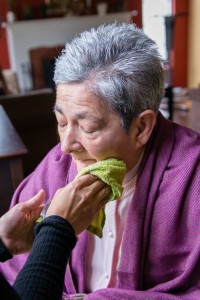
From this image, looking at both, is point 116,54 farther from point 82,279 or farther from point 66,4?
point 66,4

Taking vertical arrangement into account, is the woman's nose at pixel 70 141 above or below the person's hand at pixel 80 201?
above

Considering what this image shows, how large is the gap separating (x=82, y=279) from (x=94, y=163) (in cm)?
37

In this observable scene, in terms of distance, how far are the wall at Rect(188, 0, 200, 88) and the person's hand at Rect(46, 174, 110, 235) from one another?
4.56 meters

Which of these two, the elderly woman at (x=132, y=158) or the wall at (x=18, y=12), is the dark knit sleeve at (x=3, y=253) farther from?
the wall at (x=18, y=12)

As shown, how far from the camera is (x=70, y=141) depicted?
93cm

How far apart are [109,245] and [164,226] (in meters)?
0.19

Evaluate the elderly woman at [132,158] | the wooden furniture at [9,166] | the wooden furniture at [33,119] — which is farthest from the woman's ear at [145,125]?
the wooden furniture at [33,119]

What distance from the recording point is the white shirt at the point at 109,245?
1.03 m

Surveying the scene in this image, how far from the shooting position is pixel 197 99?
2.24 m

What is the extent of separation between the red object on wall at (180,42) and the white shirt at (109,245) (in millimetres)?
4477

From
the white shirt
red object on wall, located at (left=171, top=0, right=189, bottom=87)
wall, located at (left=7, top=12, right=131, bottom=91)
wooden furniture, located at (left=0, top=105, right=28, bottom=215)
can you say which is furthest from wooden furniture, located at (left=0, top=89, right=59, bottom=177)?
red object on wall, located at (left=171, top=0, right=189, bottom=87)

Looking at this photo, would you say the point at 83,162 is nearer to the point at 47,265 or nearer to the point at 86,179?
the point at 86,179

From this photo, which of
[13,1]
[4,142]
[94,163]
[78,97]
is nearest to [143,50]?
[78,97]

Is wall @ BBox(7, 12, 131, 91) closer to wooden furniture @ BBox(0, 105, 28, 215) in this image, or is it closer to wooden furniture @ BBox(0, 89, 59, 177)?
Answer: wooden furniture @ BBox(0, 89, 59, 177)
